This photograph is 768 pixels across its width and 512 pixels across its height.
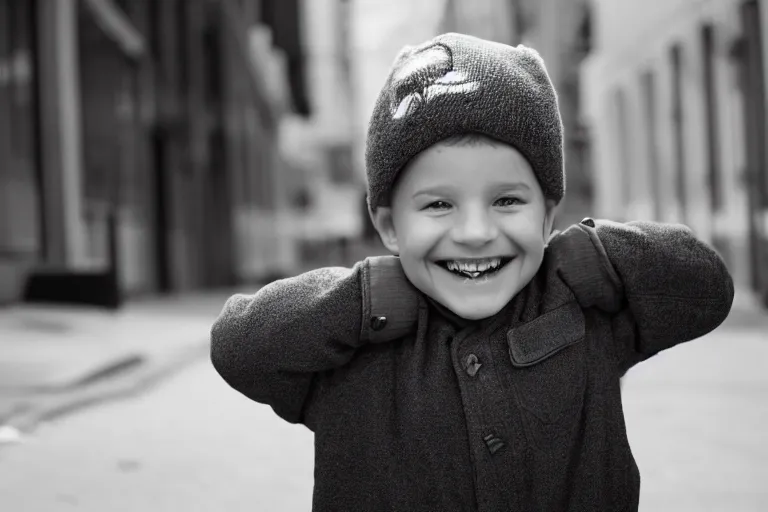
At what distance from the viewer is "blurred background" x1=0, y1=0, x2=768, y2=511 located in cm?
188

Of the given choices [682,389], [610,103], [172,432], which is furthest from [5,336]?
[610,103]

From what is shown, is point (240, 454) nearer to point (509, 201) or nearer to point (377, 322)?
point (377, 322)

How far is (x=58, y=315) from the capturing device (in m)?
3.51

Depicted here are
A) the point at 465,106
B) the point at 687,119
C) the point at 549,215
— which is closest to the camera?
the point at 465,106

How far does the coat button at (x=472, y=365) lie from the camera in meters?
1.00

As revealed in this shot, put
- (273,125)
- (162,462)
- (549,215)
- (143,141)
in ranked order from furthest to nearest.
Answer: (273,125), (143,141), (162,462), (549,215)

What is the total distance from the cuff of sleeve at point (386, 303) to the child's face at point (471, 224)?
0.03 meters

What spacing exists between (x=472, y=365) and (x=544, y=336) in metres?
0.10

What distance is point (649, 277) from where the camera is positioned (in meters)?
1.01

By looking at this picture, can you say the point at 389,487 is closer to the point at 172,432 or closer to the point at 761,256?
the point at 172,432

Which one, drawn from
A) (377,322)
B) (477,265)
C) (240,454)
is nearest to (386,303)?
(377,322)

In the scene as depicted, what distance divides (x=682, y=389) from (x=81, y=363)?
1.86 meters

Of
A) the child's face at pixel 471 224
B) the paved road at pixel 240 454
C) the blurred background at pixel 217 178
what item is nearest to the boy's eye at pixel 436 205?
the child's face at pixel 471 224

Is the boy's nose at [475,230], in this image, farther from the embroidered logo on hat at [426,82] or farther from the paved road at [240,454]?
the paved road at [240,454]
